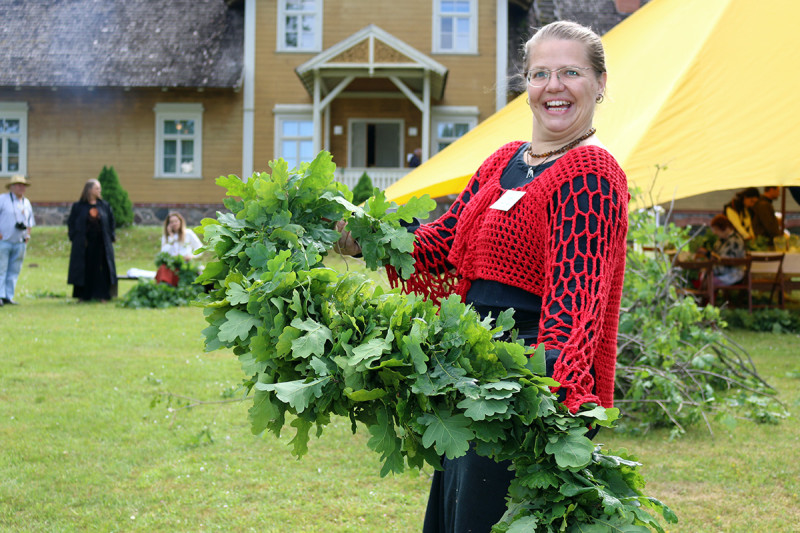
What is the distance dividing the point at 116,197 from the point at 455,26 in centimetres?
963

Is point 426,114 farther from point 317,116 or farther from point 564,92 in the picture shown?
point 564,92

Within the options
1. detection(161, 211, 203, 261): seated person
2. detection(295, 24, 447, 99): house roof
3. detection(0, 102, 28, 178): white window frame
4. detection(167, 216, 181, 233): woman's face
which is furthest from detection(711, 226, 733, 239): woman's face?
detection(0, 102, 28, 178): white window frame

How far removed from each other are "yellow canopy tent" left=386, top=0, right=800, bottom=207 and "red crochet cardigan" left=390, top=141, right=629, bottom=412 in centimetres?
325

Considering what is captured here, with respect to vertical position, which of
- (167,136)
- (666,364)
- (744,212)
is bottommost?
(666,364)

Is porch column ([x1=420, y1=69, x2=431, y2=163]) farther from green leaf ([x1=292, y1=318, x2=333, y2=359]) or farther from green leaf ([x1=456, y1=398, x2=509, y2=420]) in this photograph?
green leaf ([x1=456, y1=398, x2=509, y2=420])

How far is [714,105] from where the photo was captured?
5555 mm

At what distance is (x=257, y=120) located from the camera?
2209 cm

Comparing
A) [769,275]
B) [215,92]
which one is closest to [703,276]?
[769,275]

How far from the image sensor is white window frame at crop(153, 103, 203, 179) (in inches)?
873

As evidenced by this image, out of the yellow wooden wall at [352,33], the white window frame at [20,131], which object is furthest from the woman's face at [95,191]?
the white window frame at [20,131]

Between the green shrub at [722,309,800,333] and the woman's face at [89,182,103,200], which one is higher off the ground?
the woman's face at [89,182,103,200]

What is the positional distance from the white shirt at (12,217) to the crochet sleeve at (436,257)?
10.2m

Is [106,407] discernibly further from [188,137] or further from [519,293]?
[188,137]

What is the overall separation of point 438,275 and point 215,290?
732mm
